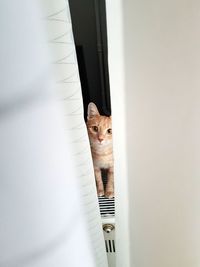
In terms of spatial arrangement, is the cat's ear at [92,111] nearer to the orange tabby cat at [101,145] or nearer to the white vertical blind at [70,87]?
the orange tabby cat at [101,145]

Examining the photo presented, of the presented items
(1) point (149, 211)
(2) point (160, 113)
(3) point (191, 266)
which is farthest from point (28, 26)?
(3) point (191, 266)

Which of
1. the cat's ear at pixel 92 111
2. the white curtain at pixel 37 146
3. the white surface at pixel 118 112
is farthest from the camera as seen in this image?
the cat's ear at pixel 92 111

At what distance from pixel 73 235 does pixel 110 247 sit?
17.2 inches

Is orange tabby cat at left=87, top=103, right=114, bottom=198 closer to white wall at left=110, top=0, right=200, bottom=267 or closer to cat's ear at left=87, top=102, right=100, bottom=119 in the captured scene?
cat's ear at left=87, top=102, right=100, bottom=119

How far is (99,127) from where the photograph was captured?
0.69m

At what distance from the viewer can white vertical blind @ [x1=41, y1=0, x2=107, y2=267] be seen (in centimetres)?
30

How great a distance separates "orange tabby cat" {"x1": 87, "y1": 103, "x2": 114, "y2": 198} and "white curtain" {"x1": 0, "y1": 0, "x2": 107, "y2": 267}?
0.32m

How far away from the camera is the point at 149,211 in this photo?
1.76 feet

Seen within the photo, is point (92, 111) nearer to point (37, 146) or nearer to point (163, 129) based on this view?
point (163, 129)

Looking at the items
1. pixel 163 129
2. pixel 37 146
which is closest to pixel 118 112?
pixel 163 129

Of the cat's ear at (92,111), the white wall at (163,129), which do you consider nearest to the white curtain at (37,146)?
the white wall at (163,129)

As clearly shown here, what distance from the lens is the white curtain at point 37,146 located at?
0.24m

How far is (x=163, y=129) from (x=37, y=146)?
0.83ft

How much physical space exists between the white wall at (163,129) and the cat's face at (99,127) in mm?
195
